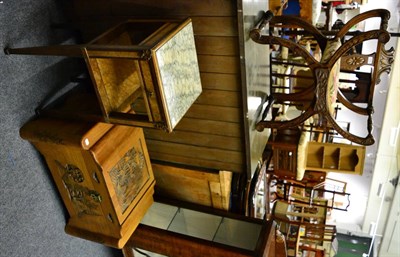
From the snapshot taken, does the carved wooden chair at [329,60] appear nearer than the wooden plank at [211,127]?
Yes

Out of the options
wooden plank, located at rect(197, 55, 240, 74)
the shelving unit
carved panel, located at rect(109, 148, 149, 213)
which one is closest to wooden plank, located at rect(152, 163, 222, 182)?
carved panel, located at rect(109, 148, 149, 213)

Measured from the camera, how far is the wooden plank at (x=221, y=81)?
1520 mm

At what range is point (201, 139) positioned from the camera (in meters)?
1.79

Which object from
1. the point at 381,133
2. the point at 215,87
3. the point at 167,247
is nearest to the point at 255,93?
the point at 215,87

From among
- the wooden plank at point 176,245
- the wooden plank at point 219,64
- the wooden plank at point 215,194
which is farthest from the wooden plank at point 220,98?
the wooden plank at point 176,245

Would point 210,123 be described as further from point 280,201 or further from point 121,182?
point 280,201

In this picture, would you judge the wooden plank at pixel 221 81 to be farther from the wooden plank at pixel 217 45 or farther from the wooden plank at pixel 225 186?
the wooden plank at pixel 225 186

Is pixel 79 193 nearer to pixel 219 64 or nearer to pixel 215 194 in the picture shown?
pixel 215 194

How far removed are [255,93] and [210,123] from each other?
247mm

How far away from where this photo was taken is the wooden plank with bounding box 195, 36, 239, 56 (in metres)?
1.42

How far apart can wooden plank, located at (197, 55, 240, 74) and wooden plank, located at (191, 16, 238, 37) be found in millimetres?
97

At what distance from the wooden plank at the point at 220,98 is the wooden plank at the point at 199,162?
35cm

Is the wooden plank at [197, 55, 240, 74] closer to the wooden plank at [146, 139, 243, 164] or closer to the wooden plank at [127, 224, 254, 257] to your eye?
the wooden plank at [146, 139, 243, 164]

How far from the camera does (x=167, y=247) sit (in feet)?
6.37
